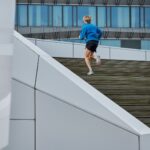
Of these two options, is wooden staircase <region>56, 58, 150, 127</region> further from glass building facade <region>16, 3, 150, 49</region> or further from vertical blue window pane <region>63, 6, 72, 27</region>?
vertical blue window pane <region>63, 6, 72, 27</region>

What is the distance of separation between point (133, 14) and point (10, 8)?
139 feet

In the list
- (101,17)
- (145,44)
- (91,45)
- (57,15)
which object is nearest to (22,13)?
(57,15)

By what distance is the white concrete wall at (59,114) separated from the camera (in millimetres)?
7539

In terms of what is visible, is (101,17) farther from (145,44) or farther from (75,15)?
(145,44)

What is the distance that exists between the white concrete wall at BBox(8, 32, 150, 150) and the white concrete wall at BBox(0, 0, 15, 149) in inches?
68.7

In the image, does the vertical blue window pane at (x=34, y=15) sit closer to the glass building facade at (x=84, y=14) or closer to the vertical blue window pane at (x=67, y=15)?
the glass building facade at (x=84, y=14)

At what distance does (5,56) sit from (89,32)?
703 centimetres

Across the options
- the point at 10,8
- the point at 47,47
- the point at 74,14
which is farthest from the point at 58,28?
the point at 10,8

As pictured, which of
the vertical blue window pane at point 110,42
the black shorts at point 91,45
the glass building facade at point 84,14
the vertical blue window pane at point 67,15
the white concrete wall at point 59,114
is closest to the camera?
the white concrete wall at point 59,114

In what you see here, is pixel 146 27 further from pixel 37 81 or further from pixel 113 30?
pixel 37 81

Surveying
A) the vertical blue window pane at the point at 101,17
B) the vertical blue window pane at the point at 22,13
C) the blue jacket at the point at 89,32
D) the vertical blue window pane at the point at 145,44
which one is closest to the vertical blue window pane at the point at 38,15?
the vertical blue window pane at the point at 22,13

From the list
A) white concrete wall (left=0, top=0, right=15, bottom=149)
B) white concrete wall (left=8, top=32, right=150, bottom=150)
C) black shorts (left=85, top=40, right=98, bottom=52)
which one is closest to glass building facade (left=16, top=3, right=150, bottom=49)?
black shorts (left=85, top=40, right=98, bottom=52)

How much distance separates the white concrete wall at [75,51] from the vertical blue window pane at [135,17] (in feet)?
72.6

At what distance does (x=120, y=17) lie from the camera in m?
47.4
